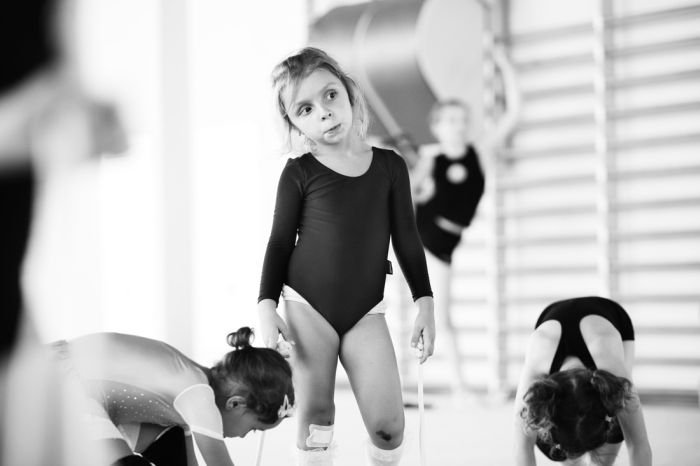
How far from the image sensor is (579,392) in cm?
182

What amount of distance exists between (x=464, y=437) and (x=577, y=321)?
3.38 feet

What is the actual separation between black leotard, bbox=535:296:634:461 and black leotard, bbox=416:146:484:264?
1.77 meters

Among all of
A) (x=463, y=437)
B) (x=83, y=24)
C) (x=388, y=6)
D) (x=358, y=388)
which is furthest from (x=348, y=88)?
(x=388, y=6)

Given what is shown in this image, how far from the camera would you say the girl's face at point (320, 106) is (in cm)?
186

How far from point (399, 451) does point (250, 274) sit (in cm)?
350

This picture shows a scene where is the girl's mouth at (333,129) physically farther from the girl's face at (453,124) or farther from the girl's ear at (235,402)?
the girl's face at (453,124)

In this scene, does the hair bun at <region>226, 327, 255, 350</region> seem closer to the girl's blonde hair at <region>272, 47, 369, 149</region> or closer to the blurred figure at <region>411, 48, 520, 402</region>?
the girl's blonde hair at <region>272, 47, 369, 149</region>

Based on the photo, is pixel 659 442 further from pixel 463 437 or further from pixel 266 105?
pixel 266 105

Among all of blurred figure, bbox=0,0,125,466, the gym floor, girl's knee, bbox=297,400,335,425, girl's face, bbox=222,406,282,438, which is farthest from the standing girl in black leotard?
blurred figure, bbox=0,0,125,466

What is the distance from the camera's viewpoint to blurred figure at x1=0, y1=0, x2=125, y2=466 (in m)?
0.65

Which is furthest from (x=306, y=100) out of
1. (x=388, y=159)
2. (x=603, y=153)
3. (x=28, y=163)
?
(x=603, y=153)

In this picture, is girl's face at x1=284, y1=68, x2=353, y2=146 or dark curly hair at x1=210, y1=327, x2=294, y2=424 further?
girl's face at x1=284, y1=68, x2=353, y2=146

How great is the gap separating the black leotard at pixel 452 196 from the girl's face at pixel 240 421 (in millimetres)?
2421

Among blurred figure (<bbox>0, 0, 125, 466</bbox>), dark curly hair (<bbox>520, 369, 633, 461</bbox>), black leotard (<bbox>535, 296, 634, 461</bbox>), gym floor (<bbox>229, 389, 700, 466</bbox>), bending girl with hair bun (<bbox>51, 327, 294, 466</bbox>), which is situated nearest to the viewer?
blurred figure (<bbox>0, 0, 125, 466</bbox>)
